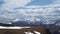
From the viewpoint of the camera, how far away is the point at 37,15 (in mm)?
1905

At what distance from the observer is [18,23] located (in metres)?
1.91

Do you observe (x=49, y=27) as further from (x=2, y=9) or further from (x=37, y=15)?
(x=2, y=9)

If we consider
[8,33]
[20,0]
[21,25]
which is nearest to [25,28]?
[21,25]

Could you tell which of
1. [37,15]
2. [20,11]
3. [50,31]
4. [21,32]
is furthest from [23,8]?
[50,31]

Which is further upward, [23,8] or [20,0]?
[20,0]

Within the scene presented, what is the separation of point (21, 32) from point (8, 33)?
0.57 feet

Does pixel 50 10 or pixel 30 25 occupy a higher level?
pixel 50 10

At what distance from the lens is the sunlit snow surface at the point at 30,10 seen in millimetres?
1900

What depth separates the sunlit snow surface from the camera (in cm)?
190

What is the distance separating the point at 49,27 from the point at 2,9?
71cm

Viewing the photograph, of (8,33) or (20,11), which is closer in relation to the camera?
(8,33)

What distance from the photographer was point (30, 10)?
1.91m

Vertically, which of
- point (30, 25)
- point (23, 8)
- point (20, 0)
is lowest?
point (30, 25)

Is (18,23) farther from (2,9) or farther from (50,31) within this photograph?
(50,31)
